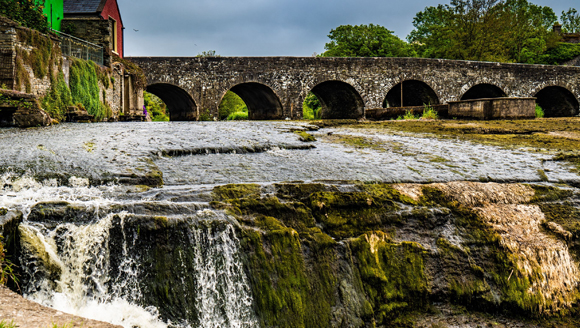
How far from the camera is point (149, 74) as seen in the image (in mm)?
18125

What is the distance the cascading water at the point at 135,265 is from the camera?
3031 mm

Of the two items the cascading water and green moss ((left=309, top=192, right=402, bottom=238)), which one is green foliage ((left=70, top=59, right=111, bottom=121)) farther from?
green moss ((left=309, top=192, right=402, bottom=238))

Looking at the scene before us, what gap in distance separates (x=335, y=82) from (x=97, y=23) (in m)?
10.1

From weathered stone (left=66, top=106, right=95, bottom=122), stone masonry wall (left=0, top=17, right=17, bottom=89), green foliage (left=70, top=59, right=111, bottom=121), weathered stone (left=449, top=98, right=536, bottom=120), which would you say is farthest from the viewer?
green foliage (left=70, top=59, right=111, bottom=121)

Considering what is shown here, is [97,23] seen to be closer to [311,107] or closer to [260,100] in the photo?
[260,100]

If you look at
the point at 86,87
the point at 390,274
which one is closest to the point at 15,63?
the point at 86,87

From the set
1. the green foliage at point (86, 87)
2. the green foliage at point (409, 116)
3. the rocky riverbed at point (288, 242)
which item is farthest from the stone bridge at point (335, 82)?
the rocky riverbed at point (288, 242)

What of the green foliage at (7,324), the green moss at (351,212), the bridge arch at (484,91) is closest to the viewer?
the green foliage at (7,324)

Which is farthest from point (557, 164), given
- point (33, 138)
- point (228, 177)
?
point (33, 138)

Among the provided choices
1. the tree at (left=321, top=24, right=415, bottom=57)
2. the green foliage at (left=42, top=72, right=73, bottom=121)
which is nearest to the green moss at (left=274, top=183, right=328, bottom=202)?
the green foliage at (left=42, top=72, right=73, bottom=121)

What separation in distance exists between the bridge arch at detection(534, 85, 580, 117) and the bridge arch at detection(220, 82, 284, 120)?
1436cm

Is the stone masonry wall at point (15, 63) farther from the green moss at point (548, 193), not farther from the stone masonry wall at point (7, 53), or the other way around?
the green moss at point (548, 193)

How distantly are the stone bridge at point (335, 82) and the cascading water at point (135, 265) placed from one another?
15.6 metres

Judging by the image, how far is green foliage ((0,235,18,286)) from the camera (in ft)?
9.31
